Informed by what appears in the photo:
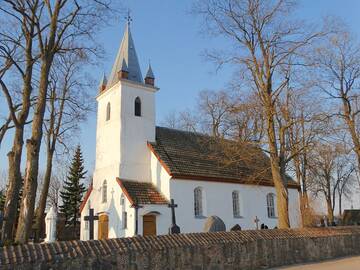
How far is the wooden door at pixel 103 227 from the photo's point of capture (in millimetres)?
24750

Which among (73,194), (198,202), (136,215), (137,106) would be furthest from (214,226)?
(73,194)

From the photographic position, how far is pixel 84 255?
29.8 ft

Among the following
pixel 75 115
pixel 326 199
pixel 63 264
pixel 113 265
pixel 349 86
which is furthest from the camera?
pixel 326 199

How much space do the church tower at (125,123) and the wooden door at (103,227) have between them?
8.31 feet

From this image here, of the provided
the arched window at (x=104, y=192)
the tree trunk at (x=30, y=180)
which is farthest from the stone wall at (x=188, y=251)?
the arched window at (x=104, y=192)

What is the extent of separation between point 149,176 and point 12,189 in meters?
12.0

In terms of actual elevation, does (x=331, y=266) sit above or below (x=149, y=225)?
below

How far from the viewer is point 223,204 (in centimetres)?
2658

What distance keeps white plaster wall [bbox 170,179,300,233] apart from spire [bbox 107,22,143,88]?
29.3 feet

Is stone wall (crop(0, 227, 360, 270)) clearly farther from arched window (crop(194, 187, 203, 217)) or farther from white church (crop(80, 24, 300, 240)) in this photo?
arched window (crop(194, 187, 203, 217))

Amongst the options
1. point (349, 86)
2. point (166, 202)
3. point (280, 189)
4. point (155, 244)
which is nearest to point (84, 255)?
point (155, 244)

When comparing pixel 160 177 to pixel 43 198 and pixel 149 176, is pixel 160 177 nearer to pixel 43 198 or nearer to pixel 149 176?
pixel 149 176

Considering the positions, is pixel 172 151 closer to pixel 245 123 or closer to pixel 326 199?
pixel 245 123

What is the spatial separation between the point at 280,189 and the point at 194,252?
8.63m
